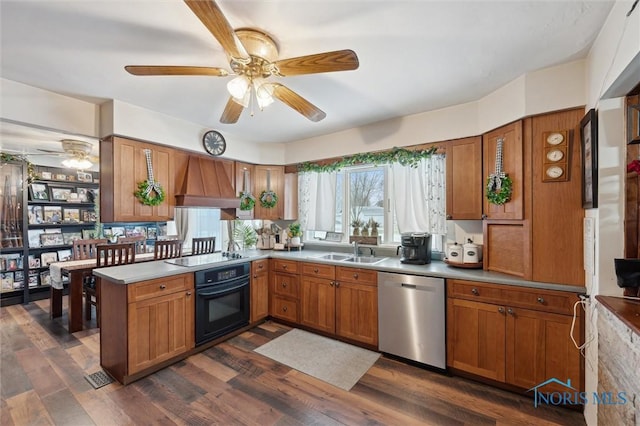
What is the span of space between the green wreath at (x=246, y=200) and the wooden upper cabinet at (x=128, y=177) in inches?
39.6

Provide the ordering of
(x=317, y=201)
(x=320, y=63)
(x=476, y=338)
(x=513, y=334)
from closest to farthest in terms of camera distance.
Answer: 1. (x=320, y=63)
2. (x=513, y=334)
3. (x=476, y=338)
4. (x=317, y=201)

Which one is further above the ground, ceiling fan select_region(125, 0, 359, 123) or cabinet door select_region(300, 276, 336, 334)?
ceiling fan select_region(125, 0, 359, 123)

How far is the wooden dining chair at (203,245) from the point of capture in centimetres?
386

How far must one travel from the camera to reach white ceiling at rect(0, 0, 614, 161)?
153cm

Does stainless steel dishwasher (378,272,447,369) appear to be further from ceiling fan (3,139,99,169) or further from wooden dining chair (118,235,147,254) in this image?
ceiling fan (3,139,99,169)

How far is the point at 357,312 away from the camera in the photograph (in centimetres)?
297

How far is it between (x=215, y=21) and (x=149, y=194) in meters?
2.43

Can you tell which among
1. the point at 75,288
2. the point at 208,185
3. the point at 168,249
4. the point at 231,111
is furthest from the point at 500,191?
the point at 75,288

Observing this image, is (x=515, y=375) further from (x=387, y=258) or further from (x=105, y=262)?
(x=105, y=262)

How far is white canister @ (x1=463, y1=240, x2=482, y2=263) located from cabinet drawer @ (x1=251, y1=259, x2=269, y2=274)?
243 centimetres

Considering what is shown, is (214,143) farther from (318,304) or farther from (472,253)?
(472,253)

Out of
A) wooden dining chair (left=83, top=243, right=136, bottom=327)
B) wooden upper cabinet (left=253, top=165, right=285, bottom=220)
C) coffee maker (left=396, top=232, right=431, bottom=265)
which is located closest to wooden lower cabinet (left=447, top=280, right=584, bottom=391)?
coffee maker (left=396, top=232, right=431, bottom=265)

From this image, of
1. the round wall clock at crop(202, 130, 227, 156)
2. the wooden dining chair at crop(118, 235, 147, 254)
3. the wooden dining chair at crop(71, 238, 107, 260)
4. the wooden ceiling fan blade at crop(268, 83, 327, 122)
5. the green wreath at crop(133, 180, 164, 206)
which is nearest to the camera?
the wooden ceiling fan blade at crop(268, 83, 327, 122)

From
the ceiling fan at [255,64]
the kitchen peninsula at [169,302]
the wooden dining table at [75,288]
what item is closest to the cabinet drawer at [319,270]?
the kitchen peninsula at [169,302]
